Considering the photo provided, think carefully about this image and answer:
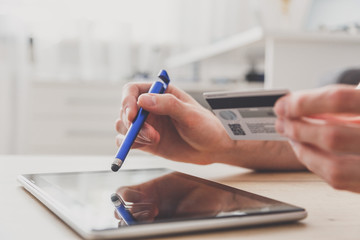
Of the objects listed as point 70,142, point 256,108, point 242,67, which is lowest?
point 70,142

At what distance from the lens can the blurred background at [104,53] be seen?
8.13ft

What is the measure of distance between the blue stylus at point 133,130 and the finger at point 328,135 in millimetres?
238

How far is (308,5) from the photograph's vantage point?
9.61ft

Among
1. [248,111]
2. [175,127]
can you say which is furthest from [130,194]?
[175,127]

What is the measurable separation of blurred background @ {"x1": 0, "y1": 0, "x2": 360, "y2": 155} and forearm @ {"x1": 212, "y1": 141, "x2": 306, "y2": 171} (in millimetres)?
949

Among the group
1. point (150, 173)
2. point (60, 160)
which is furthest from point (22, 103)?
point (150, 173)

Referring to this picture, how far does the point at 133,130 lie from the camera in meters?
0.56

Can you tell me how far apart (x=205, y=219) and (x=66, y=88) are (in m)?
2.27

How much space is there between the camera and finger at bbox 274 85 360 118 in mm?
293

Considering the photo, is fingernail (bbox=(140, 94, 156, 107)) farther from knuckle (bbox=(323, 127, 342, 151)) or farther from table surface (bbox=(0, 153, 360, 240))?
knuckle (bbox=(323, 127, 342, 151))

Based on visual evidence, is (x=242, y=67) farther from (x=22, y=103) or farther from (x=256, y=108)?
(x=256, y=108)

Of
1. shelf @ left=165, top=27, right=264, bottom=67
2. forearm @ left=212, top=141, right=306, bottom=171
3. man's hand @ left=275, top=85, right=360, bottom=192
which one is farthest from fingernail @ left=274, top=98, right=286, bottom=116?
shelf @ left=165, top=27, right=264, bottom=67

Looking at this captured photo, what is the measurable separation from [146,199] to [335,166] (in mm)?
157

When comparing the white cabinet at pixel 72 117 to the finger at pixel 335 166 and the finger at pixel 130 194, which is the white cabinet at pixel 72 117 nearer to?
the finger at pixel 130 194
